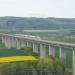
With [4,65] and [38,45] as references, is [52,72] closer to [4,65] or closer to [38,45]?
[4,65]

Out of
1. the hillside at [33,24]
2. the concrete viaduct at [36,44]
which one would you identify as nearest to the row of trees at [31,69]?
the concrete viaduct at [36,44]

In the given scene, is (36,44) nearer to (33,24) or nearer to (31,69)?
(31,69)

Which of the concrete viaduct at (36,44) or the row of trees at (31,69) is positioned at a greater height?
the row of trees at (31,69)

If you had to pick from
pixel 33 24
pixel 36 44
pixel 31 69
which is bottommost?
pixel 33 24

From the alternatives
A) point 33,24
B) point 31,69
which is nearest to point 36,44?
point 31,69

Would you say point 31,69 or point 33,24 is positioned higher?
point 31,69

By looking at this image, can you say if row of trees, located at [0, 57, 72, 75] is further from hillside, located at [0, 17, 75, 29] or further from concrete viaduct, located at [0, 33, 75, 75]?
hillside, located at [0, 17, 75, 29]

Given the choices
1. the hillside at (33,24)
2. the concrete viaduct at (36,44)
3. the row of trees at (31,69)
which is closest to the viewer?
the row of trees at (31,69)

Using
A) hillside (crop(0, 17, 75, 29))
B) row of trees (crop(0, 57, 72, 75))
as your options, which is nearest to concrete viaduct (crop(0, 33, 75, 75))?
row of trees (crop(0, 57, 72, 75))

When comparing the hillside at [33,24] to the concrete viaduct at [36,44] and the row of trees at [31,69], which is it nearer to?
the concrete viaduct at [36,44]

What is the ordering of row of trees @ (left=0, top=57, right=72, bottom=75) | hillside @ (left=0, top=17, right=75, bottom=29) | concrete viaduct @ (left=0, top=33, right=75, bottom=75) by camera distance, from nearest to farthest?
row of trees @ (left=0, top=57, right=72, bottom=75), concrete viaduct @ (left=0, top=33, right=75, bottom=75), hillside @ (left=0, top=17, right=75, bottom=29)

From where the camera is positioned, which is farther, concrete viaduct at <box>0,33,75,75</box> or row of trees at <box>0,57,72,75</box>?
concrete viaduct at <box>0,33,75,75</box>
